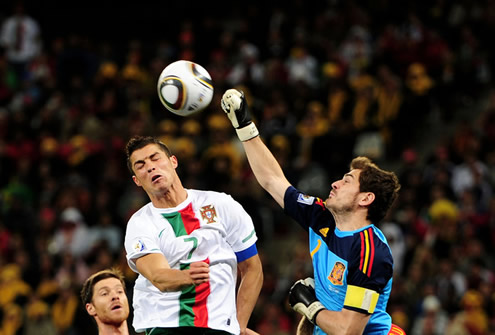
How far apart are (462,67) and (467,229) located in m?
4.25

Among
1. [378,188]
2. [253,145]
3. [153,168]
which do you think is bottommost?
[153,168]

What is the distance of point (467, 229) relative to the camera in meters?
11.7

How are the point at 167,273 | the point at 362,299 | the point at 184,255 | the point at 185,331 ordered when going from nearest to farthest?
1. the point at 167,273
2. the point at 185,331
3. the point at 184,255
4. the point at 362,299

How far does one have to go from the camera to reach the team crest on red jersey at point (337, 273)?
221 inches

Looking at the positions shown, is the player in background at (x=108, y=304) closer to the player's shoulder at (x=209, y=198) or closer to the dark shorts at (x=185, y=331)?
the dark shorts at (x=185, y=331)

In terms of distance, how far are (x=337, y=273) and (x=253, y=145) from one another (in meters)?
1.14

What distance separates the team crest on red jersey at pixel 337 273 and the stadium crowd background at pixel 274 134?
17.5 ft

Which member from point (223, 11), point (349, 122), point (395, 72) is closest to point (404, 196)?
point (349, 122)

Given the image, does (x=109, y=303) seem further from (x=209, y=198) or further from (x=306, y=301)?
(x=306, y=301)

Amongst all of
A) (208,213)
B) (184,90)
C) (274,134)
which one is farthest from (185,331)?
(274,134)

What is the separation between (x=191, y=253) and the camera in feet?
17.4

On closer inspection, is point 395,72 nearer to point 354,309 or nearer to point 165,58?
point 165,58

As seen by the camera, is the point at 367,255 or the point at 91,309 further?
the point at 91,309

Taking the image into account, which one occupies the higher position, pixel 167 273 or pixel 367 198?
pixel 367 198
